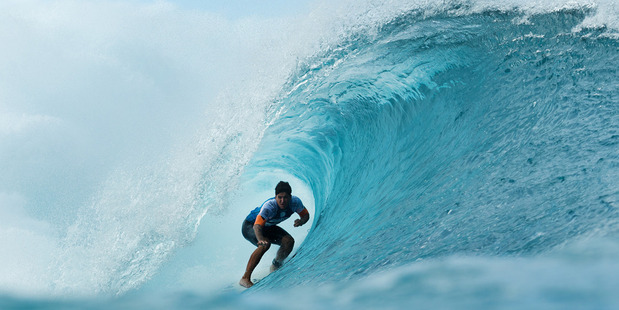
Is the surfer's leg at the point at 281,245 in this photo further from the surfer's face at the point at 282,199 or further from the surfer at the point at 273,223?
the surfer's face at the point at 282,199

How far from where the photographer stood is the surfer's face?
16.2 ft

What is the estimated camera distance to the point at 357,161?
658cm

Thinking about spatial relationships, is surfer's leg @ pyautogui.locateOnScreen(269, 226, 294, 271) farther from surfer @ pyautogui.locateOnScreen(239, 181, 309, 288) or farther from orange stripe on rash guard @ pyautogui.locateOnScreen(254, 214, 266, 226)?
orange stripe on rash guard @ pyautogui.locateOnScreen(254, 214, 266, 226)

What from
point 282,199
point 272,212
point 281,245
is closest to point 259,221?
point 272,212

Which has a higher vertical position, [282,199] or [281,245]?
[282,199]

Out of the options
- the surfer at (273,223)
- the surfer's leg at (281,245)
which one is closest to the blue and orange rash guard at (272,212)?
the surfer at (273,223)

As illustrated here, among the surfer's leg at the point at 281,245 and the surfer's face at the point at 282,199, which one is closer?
the surfer's face at the point at 282,199

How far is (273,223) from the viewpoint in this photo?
17.4ft

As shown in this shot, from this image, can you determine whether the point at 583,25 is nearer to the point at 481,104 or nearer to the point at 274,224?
the point at 481,104

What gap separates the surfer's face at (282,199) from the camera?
494cm

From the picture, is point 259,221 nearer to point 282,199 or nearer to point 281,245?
point 282,199

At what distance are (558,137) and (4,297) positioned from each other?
4.66 m

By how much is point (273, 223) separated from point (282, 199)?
480mm

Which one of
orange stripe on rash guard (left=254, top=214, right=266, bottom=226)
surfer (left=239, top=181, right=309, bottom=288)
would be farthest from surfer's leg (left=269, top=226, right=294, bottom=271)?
orange stripe on rash guard (left=254, top=214, right=266, bottom=226)
